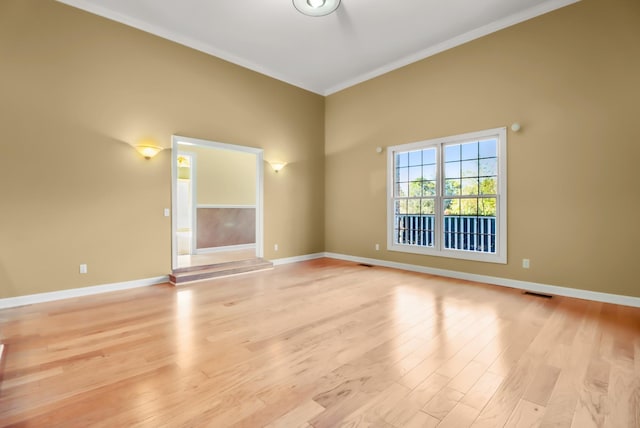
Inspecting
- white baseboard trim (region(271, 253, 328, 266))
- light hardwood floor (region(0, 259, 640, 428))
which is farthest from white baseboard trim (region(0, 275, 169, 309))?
white baseboard trim (region(271, 253, 328, 266))

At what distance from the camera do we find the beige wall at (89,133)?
138 inches

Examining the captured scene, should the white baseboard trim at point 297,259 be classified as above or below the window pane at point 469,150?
below

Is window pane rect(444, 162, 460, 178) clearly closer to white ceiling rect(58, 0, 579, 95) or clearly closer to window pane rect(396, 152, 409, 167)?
window pane rect(396, 152, 409, 167)

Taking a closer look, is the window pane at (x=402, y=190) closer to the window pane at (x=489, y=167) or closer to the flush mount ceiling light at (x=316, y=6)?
the window pane at (x=489, y=167)

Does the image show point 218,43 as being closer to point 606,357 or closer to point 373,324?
point 373,324

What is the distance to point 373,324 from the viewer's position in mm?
2918

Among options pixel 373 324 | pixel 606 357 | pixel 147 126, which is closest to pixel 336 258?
pixel 373 324

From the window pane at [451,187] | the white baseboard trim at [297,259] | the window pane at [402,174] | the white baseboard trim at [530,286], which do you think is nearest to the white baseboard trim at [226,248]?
the white baseboard trim at [297,259]

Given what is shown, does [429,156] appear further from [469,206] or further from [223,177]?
[223,177]

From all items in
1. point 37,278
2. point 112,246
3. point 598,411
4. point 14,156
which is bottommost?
point 598,411

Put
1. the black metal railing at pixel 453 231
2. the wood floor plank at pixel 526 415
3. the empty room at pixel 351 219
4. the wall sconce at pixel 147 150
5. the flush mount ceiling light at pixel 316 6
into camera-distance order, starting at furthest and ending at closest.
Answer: the black metal railing at pixel 453 231, the wall sconce at pixel 147 150, the flush mount ceiling light at pixel 316 6, the empty room at pixel 351 219, the wood floor plank at pixel 526 415

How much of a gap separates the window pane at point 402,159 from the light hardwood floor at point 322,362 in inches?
107

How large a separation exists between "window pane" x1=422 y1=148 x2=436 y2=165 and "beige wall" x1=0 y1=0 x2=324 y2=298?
136 inches

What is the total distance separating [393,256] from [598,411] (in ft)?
13.3
